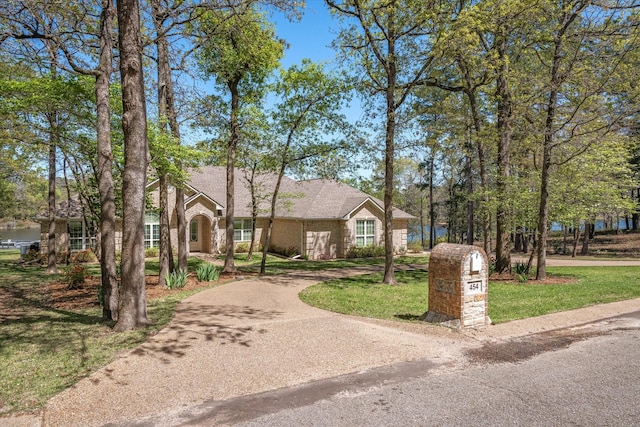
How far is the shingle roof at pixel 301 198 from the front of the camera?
982 inches

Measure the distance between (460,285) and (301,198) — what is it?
20.6 m

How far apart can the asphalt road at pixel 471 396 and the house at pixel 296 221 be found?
1783 cm

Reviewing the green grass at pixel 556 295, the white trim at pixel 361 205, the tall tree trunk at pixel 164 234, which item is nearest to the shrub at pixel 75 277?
the tall tree trunk at pixel 164 234

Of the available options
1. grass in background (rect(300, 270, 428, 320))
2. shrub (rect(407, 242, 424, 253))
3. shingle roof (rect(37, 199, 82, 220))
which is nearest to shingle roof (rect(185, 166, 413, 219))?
shrub (rect(407, 242, 424, 253))

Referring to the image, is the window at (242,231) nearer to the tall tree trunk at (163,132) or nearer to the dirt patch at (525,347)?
the tall tree trunk at (163,132)

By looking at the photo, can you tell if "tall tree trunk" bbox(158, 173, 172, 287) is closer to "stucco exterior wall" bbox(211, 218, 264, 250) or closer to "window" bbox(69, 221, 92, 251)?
"stucco exterior wall" bbox(211, 218, 264, 250)

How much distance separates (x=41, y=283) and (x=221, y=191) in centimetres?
1450

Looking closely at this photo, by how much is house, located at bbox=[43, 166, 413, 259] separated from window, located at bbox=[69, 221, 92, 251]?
63 millimetres

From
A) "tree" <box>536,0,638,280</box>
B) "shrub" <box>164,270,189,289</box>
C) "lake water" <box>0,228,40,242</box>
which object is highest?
"tree" <box>536,0,638,280</box>

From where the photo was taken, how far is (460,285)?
8117mm

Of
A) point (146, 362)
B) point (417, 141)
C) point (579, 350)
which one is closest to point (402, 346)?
point (579, 350)

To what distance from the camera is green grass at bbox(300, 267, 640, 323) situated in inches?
401

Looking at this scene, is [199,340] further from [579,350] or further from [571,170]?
[571,170]

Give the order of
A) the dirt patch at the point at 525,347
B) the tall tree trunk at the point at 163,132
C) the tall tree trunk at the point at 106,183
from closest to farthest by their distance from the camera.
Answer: the dirt patch at the point at 525,347, the tall tree trunk at the point at 106,183, the tall tree trunk at the point at 163,132
